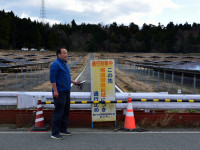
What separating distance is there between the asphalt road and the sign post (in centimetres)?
50

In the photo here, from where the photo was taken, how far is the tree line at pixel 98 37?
116250mm

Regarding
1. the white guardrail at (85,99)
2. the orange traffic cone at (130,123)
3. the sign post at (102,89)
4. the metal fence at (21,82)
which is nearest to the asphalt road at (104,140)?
the orange traffic cone at (130,123)

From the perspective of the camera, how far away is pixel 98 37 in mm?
150250

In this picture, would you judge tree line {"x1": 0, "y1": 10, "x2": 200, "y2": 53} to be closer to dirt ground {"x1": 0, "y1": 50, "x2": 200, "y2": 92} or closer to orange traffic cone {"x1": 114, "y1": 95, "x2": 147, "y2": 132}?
dirt ground {"x1": 0, "y1": 50, "x2": 200, "y2": 92}

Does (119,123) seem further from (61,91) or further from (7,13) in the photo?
(7,13)

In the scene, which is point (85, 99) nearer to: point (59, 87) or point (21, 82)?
point (59, 87)

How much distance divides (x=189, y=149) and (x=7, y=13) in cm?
13588

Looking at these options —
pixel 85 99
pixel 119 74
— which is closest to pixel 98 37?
pixel 119 74

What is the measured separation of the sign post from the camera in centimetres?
609

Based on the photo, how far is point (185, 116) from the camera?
20.5 feet

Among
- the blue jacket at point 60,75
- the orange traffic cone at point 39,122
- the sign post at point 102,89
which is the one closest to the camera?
the blue jacket at point 60,75

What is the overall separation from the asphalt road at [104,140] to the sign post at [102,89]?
0.50 metres

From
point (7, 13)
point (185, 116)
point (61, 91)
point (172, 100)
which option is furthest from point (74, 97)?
point (7, 13)

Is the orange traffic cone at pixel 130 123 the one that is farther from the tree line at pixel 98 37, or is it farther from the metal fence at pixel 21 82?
the tree line at pixel 98 37
